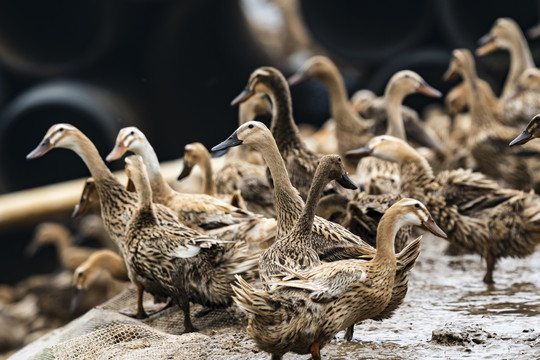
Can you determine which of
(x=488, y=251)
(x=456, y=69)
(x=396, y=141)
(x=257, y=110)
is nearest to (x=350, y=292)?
Result: (x=488, y=251)

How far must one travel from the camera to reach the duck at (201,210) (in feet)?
18.2

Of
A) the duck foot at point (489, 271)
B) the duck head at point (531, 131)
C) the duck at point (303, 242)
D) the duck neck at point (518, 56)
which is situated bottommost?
the duck foot at point (489, 271)

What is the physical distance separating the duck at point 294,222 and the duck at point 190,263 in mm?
332

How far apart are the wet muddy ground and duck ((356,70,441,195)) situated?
77 cm

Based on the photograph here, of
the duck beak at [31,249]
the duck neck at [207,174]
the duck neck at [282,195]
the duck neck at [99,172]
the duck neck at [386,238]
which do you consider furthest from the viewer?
the duck beak at [31,249]

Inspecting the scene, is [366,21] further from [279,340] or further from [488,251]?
[279,340]

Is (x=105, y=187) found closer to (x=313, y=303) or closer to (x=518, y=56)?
(x=313, y=303)

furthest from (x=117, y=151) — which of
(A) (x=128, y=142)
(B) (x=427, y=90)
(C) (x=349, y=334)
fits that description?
(B) (x=427, y=90)

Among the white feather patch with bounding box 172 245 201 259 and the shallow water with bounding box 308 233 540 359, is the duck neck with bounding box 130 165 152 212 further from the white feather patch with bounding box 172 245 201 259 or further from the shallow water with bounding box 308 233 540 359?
the shallow water with bounding box 308 233 540 359

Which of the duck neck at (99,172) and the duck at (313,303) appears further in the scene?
the duck neck at (99,172)

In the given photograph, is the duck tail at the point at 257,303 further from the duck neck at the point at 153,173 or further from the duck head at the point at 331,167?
A: the duck neck at the point at 153,173

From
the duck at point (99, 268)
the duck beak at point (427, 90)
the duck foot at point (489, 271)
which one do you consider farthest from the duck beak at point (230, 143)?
the duck beak at point (427, 90)

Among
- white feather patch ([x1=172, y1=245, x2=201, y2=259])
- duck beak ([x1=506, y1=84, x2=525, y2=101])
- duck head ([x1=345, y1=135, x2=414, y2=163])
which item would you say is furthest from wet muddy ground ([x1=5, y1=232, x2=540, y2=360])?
duck beak ([x1=506, y1=84, x2=525, y2=101])

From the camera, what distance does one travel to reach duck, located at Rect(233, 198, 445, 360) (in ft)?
13.0
